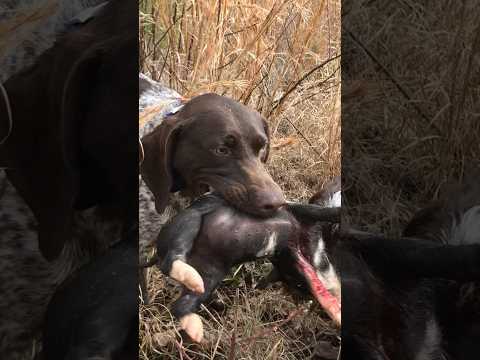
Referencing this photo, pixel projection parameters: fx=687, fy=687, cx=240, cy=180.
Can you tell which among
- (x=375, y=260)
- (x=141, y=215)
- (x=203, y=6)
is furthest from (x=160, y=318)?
(x=203, y=6)

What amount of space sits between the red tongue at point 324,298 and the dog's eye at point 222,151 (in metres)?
0.40

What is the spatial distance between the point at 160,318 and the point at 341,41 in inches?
39.5

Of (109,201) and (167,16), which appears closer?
(109,201)

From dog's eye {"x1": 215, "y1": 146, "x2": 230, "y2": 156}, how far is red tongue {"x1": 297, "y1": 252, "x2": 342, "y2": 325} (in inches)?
15.9

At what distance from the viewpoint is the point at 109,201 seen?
6.33 feet

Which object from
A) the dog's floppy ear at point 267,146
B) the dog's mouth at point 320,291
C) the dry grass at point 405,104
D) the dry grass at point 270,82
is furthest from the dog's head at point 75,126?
the dry grass at point 405,104

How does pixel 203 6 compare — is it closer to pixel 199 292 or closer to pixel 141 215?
pixel 141 215

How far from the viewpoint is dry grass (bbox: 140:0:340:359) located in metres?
2.12

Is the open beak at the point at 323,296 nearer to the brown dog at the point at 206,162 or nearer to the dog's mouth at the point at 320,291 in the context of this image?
the dog's mouth at the point at 320,291

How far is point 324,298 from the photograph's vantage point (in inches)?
82.4

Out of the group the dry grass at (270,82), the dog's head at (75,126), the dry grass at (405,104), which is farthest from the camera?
the dry grass at (270,82)

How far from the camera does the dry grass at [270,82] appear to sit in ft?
6.95

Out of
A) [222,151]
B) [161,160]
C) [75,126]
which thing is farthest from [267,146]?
[75,126]

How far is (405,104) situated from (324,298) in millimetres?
634
